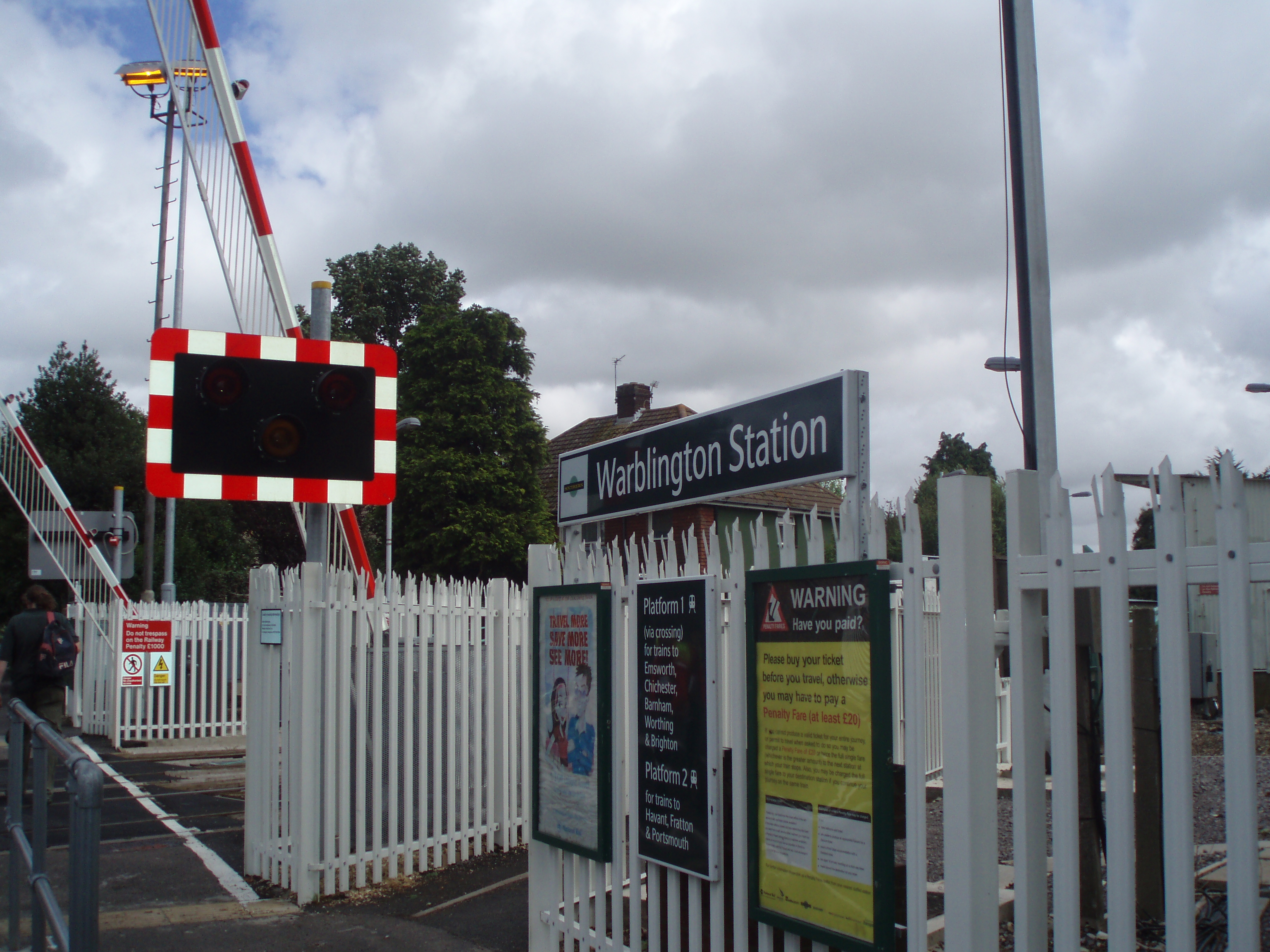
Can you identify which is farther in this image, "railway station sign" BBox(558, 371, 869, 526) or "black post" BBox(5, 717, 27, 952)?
"black post" BBox(5, 717, 27, 952)

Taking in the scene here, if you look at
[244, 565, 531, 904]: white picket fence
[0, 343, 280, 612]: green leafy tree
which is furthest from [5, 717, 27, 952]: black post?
[0, 343, 280, 612]: green leafy tree

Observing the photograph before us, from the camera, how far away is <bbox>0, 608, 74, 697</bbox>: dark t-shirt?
9336mm

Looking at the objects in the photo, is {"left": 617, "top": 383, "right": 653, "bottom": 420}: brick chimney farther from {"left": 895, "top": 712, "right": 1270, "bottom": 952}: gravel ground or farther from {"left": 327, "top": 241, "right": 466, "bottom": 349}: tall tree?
{"left": 895, "top": 712, "right": 1270, "bottom": 952}: gravel ground

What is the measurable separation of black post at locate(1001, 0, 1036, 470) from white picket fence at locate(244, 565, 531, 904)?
12.8ft

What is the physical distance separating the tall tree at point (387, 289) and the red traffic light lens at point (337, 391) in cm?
3796

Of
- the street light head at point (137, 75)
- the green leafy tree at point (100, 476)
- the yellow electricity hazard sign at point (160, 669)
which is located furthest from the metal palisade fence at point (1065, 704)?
the green leafy tree at point (100, 476)

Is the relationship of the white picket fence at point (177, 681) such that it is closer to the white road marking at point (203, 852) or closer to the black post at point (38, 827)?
the white road marking at point (203, 852)

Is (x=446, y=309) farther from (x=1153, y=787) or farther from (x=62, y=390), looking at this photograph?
(x=1153, y=787)

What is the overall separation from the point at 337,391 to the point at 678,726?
289 centimetres

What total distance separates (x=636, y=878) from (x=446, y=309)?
118 ft

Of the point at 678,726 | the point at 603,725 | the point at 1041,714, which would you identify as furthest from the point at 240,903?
the point at 1041,714

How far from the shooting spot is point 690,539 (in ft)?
13.8

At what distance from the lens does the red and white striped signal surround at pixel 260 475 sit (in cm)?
565

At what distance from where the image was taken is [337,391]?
592 cm
